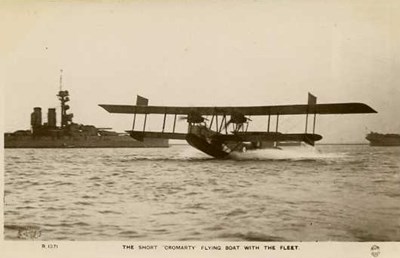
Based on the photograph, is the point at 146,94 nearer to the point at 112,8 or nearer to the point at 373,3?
the point at 112,8

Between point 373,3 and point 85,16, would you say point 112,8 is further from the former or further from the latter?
point 373,3

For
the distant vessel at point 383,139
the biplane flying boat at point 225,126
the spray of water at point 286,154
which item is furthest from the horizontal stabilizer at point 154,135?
the distant vessel at point 383,139

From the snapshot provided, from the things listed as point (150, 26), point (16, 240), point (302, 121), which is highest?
point (150, 26)

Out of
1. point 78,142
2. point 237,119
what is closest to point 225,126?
point 237,119

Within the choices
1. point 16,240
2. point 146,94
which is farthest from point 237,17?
point 16,240

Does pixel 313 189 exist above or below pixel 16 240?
above
